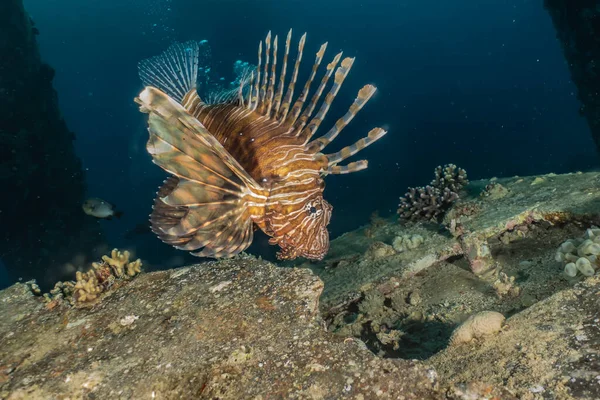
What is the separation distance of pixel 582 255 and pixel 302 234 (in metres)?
2.28

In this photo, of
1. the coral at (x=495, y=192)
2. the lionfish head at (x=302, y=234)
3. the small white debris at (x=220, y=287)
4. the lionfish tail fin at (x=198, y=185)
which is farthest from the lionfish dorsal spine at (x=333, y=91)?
the coral at (x=495, y=192)

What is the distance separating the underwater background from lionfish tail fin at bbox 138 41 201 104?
14987 millimetres

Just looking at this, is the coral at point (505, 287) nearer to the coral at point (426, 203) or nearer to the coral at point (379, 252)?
the coral at point (379, 252)

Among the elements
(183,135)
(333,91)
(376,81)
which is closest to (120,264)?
(183,135)

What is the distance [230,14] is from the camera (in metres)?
58.0

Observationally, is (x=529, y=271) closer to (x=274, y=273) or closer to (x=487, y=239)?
(x=487, y=239)

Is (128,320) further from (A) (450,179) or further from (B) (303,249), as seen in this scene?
(A) (450,179)

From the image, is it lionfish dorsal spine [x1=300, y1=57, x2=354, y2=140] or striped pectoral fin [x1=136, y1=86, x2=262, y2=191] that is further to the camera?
lionfish dorsal spine [x1=300, y1=57, x2=354, y2=140]

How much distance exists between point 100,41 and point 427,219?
7650 centimetres

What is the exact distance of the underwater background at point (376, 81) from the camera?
30.9 meters

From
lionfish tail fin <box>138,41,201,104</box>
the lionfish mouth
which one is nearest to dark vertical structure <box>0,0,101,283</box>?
lionfish tail fin <box>138,41,201,104</box>

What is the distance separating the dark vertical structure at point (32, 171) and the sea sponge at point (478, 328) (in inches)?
521

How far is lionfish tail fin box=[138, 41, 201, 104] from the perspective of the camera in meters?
5.16

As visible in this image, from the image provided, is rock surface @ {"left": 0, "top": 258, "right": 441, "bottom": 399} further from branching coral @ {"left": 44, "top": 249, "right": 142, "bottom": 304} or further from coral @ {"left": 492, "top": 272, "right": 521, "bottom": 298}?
coral @ {"left": 492, "top": 272, "right": 521, "bottom": 298}
